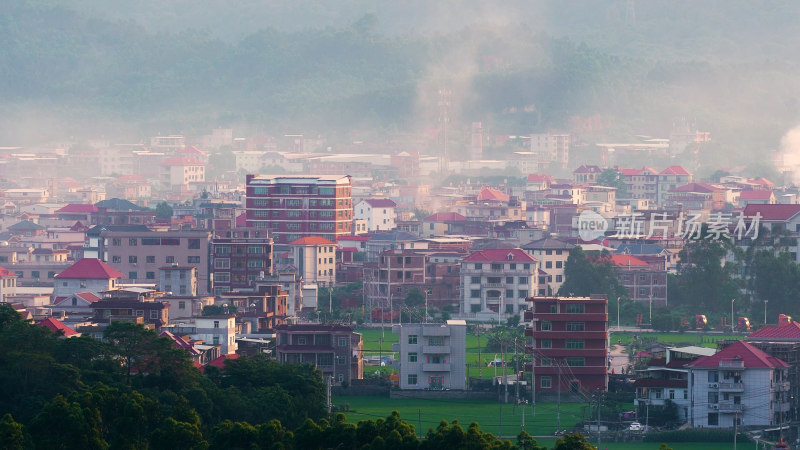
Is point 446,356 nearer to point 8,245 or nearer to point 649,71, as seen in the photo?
point 8,245

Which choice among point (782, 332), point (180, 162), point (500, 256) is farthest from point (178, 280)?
point (180, 162)

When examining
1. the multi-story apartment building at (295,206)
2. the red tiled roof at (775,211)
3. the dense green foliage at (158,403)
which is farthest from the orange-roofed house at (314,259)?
the dense green foliage at (158,403)

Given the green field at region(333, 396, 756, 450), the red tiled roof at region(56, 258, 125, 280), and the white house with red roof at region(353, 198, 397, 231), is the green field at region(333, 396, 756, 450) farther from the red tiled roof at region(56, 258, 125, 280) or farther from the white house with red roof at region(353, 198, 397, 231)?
the white house with red roof at region(353, 198, 397, 231)

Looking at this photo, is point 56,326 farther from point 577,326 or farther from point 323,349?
point 577,326

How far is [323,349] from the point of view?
28969 millimetres

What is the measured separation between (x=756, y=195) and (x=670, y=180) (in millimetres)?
7654

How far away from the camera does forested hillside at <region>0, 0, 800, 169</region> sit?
107562 mm

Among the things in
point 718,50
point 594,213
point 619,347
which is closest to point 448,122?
point 718,50

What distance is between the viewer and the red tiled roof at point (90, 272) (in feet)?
120

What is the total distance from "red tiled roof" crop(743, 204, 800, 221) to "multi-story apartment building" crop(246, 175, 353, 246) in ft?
42.2

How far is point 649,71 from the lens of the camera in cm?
11462

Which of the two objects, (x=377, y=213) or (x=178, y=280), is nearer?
(x=178, y=280)

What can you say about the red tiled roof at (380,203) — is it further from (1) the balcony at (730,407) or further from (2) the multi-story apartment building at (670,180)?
(1) the balcony at (730,407)

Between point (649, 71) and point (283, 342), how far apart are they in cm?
8773
